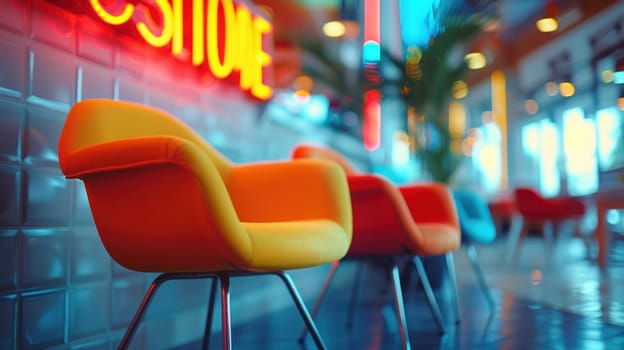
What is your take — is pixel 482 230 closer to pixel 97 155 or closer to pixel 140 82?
pixel 140 82

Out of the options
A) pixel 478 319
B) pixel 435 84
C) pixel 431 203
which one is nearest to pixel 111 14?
pixel 431 203

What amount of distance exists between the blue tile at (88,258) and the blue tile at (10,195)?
241 mm

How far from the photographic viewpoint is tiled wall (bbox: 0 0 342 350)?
1.55 meters

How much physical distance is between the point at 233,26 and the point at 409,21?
2643mm

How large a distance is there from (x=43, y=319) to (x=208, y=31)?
1365mm

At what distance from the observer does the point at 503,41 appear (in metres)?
11.9

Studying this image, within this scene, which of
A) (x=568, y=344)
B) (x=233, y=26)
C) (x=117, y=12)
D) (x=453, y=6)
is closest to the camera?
(x=117, y=12)

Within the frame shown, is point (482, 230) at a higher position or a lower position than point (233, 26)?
lower

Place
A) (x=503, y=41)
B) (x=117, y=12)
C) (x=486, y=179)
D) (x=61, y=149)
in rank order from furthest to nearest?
1. (x=486, y=179)
2. (x=503, y=41)
3. (x=117, y=12)
4. (x=61, y=149)

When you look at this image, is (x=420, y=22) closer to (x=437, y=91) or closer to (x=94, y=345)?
(x=437, y=91)

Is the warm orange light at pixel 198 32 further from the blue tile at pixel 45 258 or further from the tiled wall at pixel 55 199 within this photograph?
the blue tile at pixel 45 258

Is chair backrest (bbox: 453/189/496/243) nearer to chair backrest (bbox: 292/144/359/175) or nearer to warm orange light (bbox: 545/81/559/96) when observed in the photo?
chair backrest (bbox: 292/144/359/175)

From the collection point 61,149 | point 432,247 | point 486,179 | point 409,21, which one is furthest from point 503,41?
point 61,149

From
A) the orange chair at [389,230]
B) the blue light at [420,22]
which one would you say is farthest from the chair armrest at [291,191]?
the blue light at [420,22]
